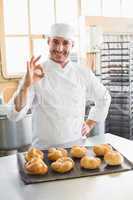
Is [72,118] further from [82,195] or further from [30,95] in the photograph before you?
[82,195]

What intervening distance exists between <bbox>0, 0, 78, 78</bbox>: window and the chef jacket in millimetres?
1419

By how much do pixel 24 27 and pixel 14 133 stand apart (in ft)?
3.91

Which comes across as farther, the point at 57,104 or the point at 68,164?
the point at 57,104

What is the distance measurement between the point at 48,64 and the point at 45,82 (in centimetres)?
12

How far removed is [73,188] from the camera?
3.64 feet

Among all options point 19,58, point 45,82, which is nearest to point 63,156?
point 45,82

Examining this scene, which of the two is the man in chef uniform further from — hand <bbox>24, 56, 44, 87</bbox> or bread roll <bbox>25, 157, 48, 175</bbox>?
bread roll <bbox>25, 157, 48, 175</bbox>

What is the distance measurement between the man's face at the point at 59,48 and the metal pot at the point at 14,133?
3.44ft

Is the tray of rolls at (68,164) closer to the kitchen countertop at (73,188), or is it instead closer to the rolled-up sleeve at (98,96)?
the kitchen countertop at (73,188)

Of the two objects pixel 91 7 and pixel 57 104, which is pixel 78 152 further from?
pixel 91 7

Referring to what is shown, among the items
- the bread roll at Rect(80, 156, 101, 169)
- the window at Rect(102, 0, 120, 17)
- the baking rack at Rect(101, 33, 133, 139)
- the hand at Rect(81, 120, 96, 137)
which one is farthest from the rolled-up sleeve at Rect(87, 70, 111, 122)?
→ the window at Rect(102, 0, 120, 17)

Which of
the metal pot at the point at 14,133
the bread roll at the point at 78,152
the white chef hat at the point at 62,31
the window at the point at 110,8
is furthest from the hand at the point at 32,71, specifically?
the window at the point at 110,8

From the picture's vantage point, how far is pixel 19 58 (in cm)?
329

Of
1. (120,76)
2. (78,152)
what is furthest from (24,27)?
(78,152)
